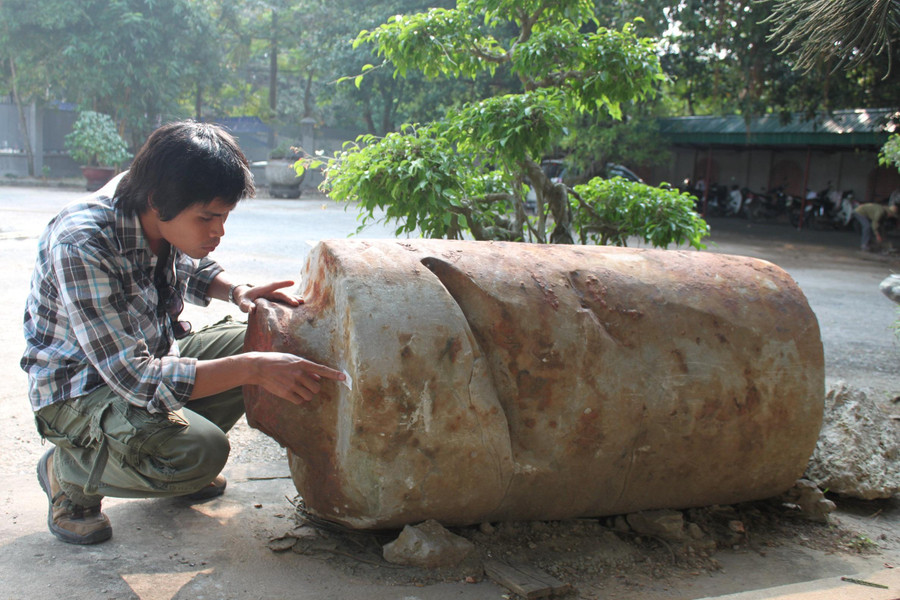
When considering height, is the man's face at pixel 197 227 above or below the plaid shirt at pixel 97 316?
above

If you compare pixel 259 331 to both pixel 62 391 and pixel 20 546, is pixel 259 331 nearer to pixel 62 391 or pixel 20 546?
pixel 62 391

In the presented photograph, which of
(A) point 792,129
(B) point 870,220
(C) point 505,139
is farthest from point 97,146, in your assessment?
(C) point 505,139

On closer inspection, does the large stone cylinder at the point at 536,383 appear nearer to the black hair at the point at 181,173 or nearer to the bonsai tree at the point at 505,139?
the black hair at the point at 181,173

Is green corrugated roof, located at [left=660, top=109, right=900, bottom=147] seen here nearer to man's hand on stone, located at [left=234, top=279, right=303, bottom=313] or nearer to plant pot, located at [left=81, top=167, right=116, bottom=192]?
plant pot, located at [left=81, top=167, right=116, bottom=192]

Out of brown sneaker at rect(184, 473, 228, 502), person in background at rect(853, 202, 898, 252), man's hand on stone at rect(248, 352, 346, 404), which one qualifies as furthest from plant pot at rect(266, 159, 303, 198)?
man's hand on stone at rect(248, 352, 346, 404)

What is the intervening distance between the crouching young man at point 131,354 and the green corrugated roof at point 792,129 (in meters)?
13.7

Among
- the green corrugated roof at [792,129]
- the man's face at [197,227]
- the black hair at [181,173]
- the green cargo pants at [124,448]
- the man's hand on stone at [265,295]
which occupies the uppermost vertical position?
the green corrugated roof at [792,129]

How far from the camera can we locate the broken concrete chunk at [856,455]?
286 centimetres

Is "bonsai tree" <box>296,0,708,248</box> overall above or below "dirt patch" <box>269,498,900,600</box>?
above

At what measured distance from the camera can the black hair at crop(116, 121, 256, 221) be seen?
2.08 m

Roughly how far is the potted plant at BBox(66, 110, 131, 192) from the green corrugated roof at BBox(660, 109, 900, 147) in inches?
509

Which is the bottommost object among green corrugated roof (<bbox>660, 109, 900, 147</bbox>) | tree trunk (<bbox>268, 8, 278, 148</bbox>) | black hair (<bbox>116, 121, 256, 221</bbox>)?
black hair (<bbox>116, 121, 256, 221</bbox>)

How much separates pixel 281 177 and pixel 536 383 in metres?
17.1

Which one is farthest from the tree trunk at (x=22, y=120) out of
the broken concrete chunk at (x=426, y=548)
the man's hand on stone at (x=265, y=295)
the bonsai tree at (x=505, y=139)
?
the broken concrete chunk at (x=426, y=548)
